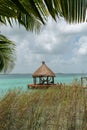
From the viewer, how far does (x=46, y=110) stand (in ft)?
15.0

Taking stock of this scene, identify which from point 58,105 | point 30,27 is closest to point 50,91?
point 58,105

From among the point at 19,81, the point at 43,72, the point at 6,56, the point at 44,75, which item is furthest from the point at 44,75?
the point at 19,81

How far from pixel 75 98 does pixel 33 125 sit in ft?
2.32

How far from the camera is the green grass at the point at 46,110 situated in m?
4.47

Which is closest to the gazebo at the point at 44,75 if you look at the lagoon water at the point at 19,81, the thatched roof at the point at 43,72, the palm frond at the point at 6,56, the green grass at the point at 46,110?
the thatched roof at the point at 43,72

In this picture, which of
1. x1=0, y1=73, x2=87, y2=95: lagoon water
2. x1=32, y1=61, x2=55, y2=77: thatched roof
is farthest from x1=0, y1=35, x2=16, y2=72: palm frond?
x1=32, y1=61, x2=55, y2=77: thatched roof

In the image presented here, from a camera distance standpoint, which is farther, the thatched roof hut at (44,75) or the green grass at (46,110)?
the thatched roof hut at (44,75)

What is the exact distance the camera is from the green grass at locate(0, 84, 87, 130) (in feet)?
14.7

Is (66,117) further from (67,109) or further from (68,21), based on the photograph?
(68,21)

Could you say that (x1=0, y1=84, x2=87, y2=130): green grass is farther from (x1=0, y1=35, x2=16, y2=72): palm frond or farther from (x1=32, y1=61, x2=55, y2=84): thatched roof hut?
(x1=32, y1=61, x2=55, y2=84): thatched roof hut

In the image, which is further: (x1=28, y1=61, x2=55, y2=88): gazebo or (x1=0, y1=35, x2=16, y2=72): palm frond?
(x1=28, y1=61, x2=55, y2=88): gazebo

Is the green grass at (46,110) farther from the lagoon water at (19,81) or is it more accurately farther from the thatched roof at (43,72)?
the thatched roof at (43,72)

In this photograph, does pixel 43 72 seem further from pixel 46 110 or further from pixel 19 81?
pixel 19 81

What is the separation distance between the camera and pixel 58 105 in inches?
181
